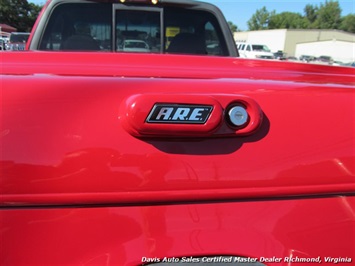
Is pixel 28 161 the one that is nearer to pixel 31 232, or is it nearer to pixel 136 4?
pixel 31 232

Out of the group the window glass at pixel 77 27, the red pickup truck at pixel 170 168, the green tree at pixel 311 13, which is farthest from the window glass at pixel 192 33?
the green tree at pixel 311 13

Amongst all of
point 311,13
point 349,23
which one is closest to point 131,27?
point 349,23

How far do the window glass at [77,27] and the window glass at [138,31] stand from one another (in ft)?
0.30

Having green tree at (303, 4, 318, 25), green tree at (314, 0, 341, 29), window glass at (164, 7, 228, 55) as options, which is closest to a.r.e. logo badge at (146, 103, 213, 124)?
window glass at (164, 7, 228, 55)

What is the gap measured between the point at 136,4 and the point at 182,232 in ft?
6.94

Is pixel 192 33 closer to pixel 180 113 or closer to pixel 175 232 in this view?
pixel 180 113

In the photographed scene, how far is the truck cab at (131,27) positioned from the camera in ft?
8.50

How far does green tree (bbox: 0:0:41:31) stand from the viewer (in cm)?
3878

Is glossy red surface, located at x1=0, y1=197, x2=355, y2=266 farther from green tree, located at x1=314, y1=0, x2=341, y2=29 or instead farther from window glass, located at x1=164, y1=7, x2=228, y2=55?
green tree, located at x1=314, y1=0, x2=341, y2=29

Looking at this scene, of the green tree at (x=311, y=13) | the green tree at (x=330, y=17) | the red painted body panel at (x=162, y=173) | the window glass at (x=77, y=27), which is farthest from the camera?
the green tree at (x=311, y=13)

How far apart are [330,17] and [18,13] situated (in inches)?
3263

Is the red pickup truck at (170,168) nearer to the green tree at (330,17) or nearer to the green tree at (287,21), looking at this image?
the green tree at (330,17)

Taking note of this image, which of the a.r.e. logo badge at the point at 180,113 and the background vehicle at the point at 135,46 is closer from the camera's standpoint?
the a.r.e. logo badge at the point at 180,113

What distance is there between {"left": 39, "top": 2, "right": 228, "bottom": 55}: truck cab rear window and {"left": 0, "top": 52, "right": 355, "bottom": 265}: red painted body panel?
166 centimetres
